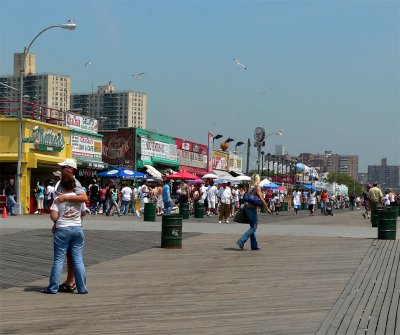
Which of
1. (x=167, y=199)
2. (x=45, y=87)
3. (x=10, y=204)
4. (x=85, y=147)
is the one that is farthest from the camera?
(x=45, y=87)

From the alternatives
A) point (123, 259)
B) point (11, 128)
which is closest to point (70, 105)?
point (11, 128)

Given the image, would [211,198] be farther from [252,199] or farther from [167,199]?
[252,199]

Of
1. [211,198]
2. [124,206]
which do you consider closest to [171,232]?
[124,206]

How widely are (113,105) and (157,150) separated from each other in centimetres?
6597

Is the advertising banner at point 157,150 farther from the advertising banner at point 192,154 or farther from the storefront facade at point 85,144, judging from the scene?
the storefront facade at point 85,144

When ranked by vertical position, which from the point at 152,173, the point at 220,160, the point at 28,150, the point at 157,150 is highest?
the point at 220,160

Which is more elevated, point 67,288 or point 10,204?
point 10,204

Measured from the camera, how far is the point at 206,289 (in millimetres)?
10266

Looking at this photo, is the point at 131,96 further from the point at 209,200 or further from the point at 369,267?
the point at 369,267

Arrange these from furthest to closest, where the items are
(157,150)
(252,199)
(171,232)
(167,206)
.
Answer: (157,150), (167,206), (171,232), (252,199)

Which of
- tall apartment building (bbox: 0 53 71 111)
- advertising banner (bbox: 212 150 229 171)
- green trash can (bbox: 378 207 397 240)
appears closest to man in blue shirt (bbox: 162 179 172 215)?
green trash can (bbox: 378 207 397 240)

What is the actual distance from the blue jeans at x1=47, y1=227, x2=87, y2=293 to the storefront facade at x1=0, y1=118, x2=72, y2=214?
80.3 ft

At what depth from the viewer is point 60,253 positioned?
9531mm

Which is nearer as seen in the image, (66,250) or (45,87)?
(66,250)
